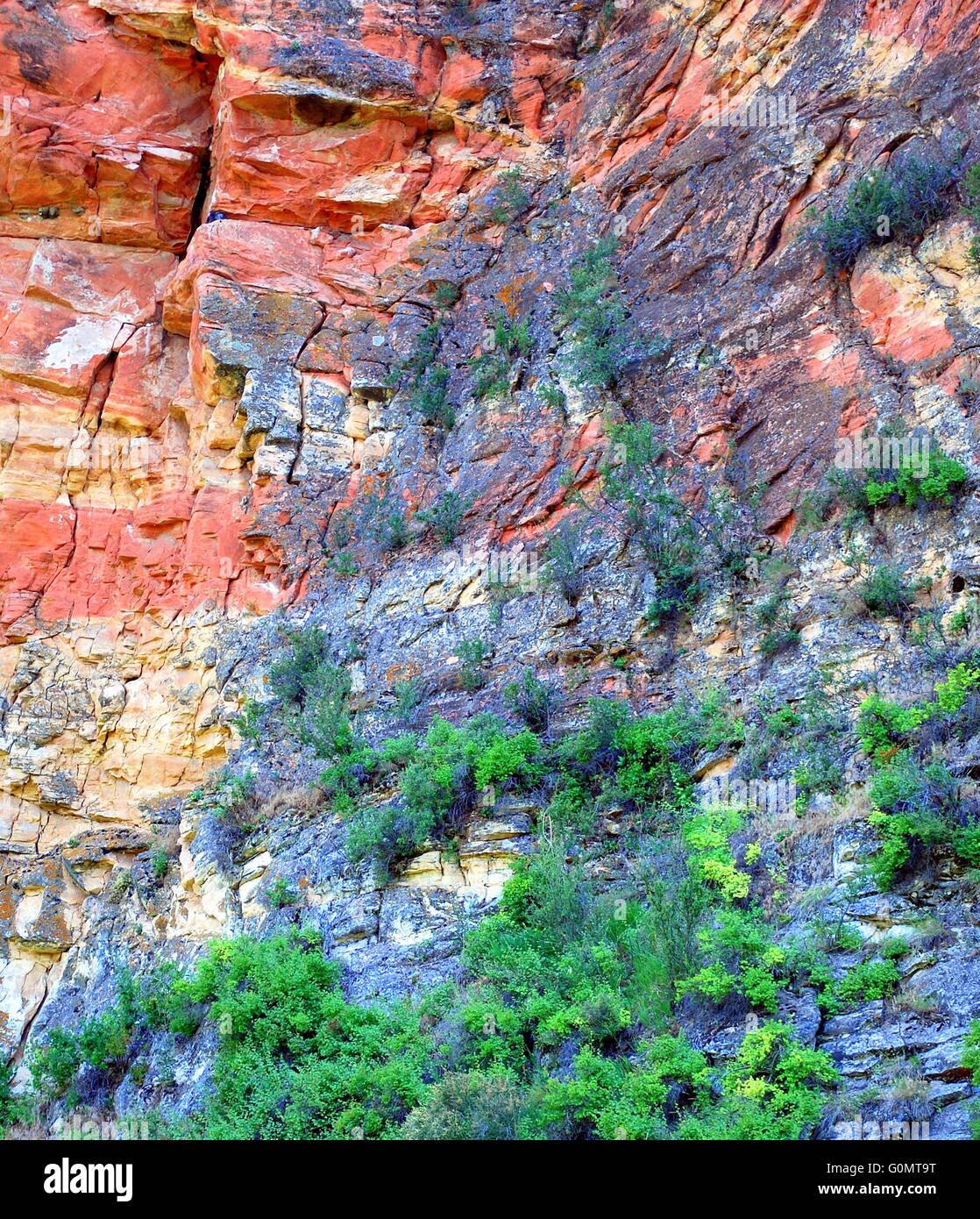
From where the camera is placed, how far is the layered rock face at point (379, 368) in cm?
1202

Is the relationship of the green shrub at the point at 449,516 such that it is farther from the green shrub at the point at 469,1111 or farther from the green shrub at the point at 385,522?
the green shrub at the point at 469,1111

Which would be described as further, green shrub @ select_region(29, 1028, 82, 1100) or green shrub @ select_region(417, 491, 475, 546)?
green shrub @ select_region(417, 491, 475, 546)

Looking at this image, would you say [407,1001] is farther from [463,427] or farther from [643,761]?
[463,427]

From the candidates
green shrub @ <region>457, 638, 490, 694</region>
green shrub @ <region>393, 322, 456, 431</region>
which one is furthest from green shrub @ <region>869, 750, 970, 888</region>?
green shrub @ <region>393, 322, 456, 431</region>

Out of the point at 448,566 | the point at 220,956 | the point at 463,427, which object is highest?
the point at 463,427

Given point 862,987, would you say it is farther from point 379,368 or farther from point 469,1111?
point 379,368

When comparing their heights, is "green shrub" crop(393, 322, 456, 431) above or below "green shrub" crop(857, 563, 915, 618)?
above

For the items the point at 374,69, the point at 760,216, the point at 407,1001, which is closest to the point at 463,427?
the point at 760,216

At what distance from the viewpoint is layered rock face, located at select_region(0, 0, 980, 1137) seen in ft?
39.4

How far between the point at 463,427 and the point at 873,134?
658cm

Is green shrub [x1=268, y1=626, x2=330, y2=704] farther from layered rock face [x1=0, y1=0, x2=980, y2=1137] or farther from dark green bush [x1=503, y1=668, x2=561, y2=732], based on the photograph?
dark green bush [x1=503, y1=668, x2=561, y2=732]

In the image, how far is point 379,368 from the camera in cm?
1795

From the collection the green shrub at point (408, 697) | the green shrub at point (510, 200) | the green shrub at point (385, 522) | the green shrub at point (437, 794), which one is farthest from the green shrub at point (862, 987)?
the green shrub at point (510, 200)

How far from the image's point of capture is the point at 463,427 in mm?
16453
